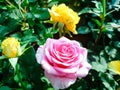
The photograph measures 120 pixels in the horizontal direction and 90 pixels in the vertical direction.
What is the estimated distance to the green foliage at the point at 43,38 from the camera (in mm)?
841

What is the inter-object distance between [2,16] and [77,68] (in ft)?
1.06

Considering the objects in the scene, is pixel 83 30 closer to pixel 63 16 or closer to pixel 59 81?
pixel 63 16

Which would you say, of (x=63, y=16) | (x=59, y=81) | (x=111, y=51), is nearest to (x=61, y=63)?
(x=59, y=81)

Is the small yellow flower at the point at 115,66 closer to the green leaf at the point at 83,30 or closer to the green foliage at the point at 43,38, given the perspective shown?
the green foliage at the point at 43,38

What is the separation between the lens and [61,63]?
0.74 m

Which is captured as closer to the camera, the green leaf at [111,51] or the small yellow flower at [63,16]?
the small yellow flower at [63,16]

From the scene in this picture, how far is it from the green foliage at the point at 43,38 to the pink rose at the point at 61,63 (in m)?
0.08

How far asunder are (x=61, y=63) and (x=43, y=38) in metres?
0.19

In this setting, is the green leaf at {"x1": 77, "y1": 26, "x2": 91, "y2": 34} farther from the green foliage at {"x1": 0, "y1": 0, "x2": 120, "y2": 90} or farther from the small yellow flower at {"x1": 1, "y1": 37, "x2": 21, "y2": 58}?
the small yellow flower at {"x1": 1, "y1": 37, "x2": 21, "y2": 58}

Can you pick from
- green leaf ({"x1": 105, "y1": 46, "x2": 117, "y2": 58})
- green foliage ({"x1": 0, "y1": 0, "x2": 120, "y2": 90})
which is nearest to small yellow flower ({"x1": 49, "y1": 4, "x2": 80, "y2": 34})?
green foliage ({"x1": 0, "y1": 0, "x2": 120, "y2": 90})

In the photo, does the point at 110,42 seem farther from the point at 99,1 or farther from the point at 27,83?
the point at 27,83

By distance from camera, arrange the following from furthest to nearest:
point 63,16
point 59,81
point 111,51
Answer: point 111,51
point 63,16
point 59,81

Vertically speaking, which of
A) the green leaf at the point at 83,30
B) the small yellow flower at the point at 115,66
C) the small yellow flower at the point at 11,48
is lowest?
the small yellow flower at the point at 115,66

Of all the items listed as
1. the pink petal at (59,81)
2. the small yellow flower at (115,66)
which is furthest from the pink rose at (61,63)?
the small yellow flower at (115,66)
